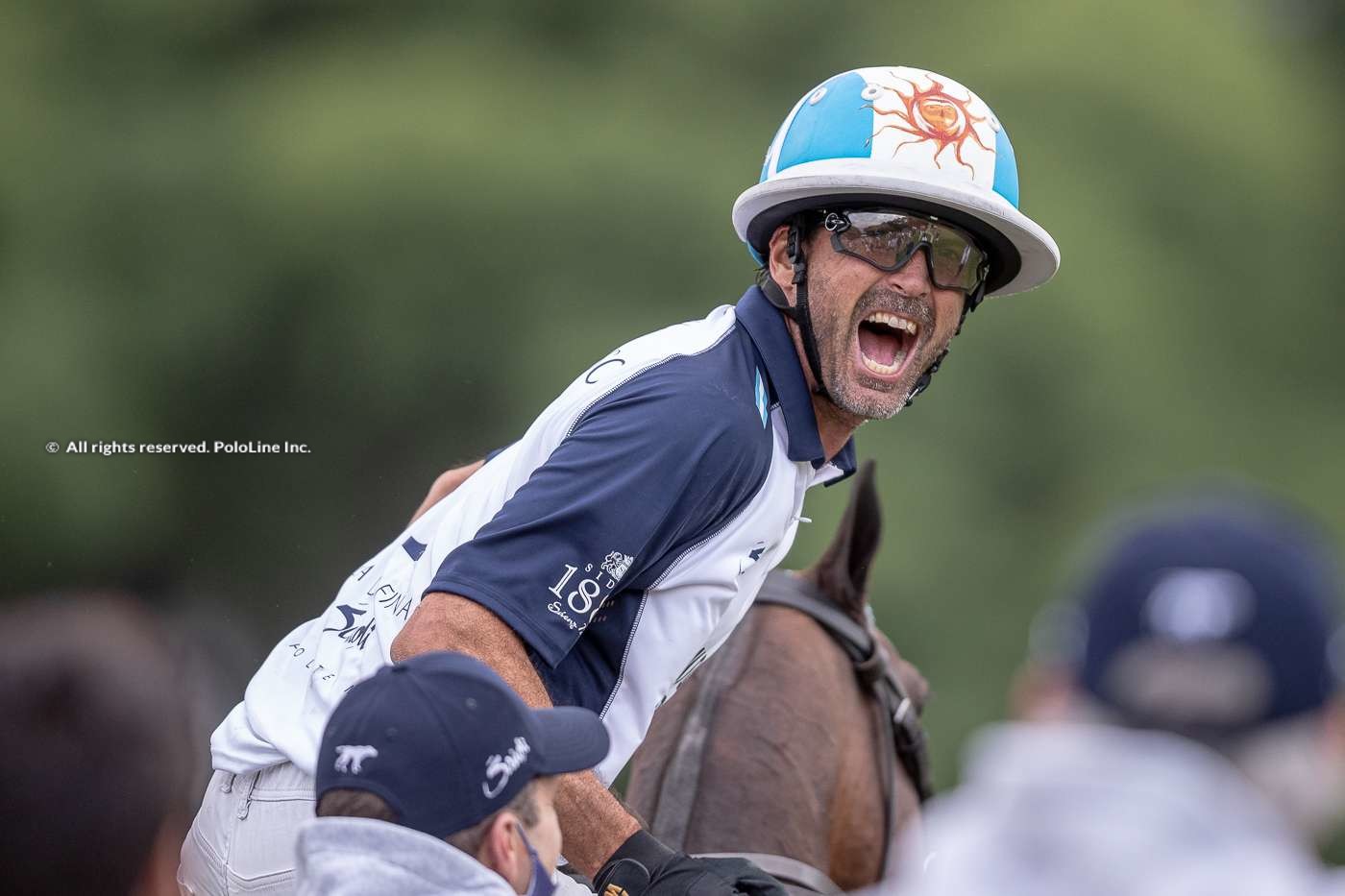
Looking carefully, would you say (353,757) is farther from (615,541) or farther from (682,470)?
(682,470)

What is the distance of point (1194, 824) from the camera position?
50.9 inches

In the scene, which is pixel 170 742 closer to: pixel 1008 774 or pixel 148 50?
pixel 1008 774

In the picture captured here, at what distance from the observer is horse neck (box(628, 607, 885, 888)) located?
310cm

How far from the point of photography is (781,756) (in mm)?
3168

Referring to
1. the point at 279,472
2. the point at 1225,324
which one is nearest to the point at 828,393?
the point at 279,472

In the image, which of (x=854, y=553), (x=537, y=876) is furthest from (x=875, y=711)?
(x=537, y=876)

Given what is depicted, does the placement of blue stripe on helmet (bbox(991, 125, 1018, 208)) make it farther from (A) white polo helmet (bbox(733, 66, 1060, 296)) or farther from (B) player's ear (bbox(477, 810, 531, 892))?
(B) player's ear (bbox(477, 810, 531, 892))

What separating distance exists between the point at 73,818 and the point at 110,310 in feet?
23.8

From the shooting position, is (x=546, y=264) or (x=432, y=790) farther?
(x=546, y=264)

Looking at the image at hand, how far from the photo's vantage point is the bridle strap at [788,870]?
3.03 m

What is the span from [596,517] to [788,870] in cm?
102

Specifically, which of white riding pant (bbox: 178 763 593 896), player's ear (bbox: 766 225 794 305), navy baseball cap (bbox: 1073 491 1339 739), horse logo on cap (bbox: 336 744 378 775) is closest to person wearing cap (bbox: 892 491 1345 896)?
navy baseball cap (bbox: 1073 491 1339 739)

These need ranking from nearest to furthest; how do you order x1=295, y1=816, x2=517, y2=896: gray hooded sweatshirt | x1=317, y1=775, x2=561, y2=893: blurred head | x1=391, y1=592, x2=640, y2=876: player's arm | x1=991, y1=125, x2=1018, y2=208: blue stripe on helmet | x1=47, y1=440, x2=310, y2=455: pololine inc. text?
x1=295, y1=816, x2=517, y2=896: gray hooded sweatshirt < x1=317, y1=775, x2=561, y2=893: blurred head < x1=391, y1=592, x2=640, y2=876: player's arm < x1=991, y1=125, x2=1018, y2=208: blue stripe on helmet < x1=47, y1=440, x2=310, y2=455: pololine inc. text

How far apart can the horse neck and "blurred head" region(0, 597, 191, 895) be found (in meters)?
1.40
